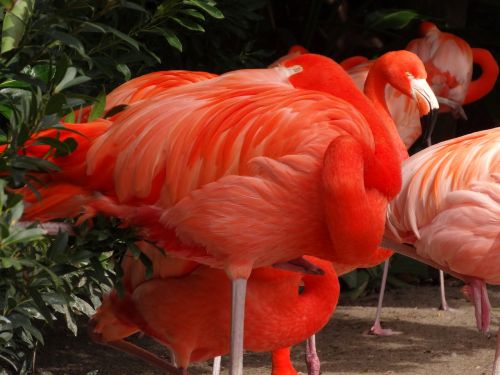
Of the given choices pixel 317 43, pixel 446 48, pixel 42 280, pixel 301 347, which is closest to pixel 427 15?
pixel 446 48

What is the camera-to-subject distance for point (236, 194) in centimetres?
271

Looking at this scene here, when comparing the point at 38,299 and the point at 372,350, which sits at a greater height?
the point at 38,299

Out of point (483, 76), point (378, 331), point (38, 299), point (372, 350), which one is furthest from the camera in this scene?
point (483, 76)

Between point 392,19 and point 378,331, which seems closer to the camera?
point 378,331

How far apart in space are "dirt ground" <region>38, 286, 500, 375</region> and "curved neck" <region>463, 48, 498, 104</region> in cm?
120

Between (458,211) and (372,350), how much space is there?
1.33 metres

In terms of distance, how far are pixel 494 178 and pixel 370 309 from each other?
82.3 inches

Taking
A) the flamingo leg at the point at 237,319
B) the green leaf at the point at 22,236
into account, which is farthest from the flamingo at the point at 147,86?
the green leaf at the point at 22,236

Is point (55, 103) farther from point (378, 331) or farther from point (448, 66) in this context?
point (448, 66)

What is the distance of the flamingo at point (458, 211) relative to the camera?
371 centimetres

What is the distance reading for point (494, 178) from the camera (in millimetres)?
3713

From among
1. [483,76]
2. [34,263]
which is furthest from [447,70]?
[34,263]

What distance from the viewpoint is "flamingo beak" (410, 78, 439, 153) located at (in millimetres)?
3222

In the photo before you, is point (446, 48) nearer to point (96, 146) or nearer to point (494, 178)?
point (494, 178)
